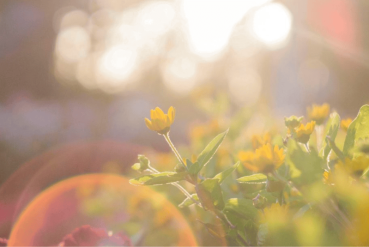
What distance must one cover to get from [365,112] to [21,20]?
5.81 meters

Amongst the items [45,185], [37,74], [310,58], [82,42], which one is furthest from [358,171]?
[82,42]

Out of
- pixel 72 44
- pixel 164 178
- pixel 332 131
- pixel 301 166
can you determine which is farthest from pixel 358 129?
pixel 72 44

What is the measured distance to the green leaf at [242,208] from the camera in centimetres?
43

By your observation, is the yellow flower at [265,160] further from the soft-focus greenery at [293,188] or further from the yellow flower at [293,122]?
the yellow flower at [293,122]

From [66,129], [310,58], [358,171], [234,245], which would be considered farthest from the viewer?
[310,58]

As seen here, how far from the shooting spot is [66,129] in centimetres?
387

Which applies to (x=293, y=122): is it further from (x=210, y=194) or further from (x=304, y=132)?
(x=210, y=194)

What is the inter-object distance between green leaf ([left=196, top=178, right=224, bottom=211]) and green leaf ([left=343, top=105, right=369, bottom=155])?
18cm

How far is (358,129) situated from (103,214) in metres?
0.71

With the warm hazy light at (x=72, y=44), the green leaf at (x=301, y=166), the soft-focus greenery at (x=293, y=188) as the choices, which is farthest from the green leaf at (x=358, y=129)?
the warm hazy light at (x=72, y=44)

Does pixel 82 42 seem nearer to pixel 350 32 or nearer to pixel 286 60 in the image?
pixel 286 60

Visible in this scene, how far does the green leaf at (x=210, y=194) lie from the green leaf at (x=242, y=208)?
0.04 ft

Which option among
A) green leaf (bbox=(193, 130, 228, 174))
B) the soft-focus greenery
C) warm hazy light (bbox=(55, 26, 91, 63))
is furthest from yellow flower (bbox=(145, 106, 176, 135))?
warm hazy light (bbox=(55, 26, 91, 63))

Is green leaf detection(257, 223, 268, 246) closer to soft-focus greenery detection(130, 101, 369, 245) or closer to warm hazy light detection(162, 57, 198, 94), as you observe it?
soft-focus greenery detection(130, 101, 369, 245)
